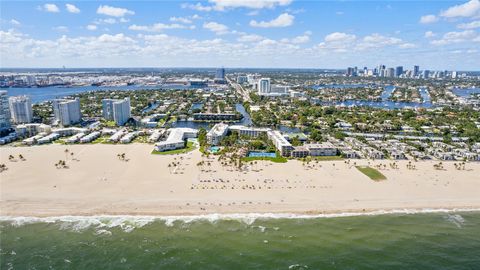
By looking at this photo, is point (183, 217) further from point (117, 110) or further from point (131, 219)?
point (117, 110)

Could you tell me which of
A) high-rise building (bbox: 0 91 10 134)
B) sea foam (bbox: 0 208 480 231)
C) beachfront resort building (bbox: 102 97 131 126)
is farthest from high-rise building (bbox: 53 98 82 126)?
sea foam (bbox: 0 208 480 231)

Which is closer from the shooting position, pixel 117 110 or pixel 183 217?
pixel 183 217

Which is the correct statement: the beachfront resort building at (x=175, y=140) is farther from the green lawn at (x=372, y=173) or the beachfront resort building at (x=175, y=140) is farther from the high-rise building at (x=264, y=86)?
the high-rise building at (x=264, y=86)

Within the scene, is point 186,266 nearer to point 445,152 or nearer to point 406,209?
point 406,209

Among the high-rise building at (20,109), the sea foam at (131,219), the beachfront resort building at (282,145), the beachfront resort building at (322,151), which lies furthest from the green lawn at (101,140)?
the beachfront resort building at (322,151)

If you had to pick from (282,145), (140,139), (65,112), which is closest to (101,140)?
(140,139)

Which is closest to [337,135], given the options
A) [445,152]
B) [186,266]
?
[445,152]

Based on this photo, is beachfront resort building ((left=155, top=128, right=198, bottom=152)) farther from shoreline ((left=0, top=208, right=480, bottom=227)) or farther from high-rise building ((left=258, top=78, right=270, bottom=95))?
high-rise building ((left=258, top=78, right=270, bottom=95))
